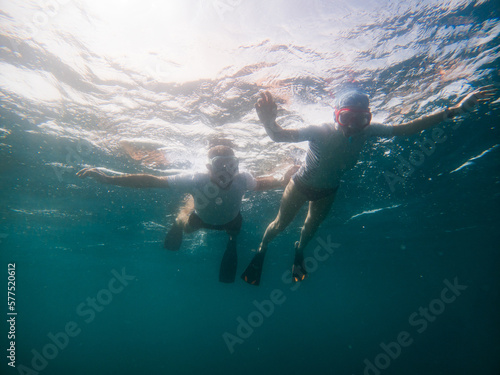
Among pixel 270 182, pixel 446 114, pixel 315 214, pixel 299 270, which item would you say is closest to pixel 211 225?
pixel 270 182

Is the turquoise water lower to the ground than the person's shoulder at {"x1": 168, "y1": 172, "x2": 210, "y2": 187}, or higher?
higher

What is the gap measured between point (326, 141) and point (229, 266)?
14.8 ft

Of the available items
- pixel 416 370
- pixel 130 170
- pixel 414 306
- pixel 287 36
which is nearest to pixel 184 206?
pixel 130 170

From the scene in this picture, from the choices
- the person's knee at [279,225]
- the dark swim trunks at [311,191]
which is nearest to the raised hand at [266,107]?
the dark swim trunks at [311,191]

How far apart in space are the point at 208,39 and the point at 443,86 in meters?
6.90

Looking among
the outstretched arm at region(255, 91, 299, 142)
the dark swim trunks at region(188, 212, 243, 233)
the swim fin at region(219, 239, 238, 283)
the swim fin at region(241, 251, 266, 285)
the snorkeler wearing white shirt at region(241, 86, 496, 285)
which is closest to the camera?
the outstretched arm at region(255, 91, 299, 142)

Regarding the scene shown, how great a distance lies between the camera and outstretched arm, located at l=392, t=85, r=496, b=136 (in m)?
4.26

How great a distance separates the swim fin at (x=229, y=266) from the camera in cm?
712

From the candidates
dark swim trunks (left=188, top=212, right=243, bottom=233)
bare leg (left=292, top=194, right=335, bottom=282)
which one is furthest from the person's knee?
dark swim trunks (left=188, top=212, right=243, bottom=233)

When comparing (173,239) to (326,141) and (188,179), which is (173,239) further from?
(326,141)

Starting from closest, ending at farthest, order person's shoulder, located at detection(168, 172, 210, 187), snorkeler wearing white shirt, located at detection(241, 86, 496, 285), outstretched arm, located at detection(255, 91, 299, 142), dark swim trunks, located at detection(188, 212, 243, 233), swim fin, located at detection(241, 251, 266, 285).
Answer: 1. outstretched arm, located at detection(255, 91, 299, 142)
2. snorkeler wearing white shirt, located at detection(241, 86, 496, 285)
3. person's shoulder, located at detection(168, 172, 210, 187)
4. swim fin, located at detection(241, 251, 266, 285)
5. dark swim trunks, located at detection(188, 212, 243, 233)

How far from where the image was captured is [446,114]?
449cm

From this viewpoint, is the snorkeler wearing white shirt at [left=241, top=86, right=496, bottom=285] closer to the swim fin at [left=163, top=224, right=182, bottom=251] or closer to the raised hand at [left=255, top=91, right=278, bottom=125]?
the raised hand at [left=255, top=91, right=278, bottom=125]

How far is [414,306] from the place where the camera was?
3954 inches
